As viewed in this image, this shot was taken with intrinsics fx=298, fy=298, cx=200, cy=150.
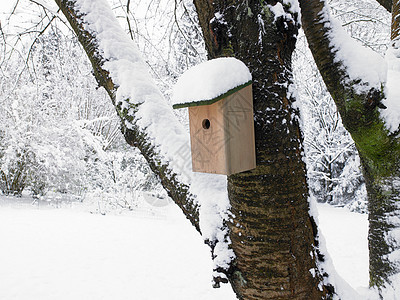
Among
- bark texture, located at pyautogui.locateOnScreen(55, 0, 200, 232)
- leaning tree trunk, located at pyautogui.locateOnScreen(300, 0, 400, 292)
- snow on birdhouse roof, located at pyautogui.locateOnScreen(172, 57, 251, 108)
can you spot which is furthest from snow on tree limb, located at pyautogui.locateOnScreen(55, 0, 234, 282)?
leaning tree trunk, located at pyautogui.locateOnScreen(300, 0, 400, 292)

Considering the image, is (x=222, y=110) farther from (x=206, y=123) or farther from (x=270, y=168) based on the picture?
(x=270, y=168)

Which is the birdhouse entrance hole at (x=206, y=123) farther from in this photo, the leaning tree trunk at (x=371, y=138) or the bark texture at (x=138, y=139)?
the leaning tree trunk at (x=371, y=138)

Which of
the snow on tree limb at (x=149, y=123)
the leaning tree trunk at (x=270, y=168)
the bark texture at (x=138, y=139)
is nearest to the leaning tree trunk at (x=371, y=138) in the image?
the leaning tree trunk at (x=270, y=168)

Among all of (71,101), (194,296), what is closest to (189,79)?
(194,296)

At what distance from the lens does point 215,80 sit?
0.97m

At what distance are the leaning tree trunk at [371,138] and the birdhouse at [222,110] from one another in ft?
1.69

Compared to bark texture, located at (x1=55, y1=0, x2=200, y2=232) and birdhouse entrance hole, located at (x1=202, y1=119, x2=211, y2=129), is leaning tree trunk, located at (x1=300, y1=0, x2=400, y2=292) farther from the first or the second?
bark texture, located at (x1=55, y1=0, x2=200, y2=232)

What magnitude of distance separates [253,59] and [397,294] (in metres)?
1.18

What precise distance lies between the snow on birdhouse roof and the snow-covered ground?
3386 millimetres

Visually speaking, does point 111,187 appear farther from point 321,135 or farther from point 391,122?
point 391,122

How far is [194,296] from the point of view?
3768 mm

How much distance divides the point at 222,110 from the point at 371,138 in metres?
0.70

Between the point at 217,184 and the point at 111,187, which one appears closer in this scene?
the point at 217,184

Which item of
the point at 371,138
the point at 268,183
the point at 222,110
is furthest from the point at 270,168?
the point at 371,138
